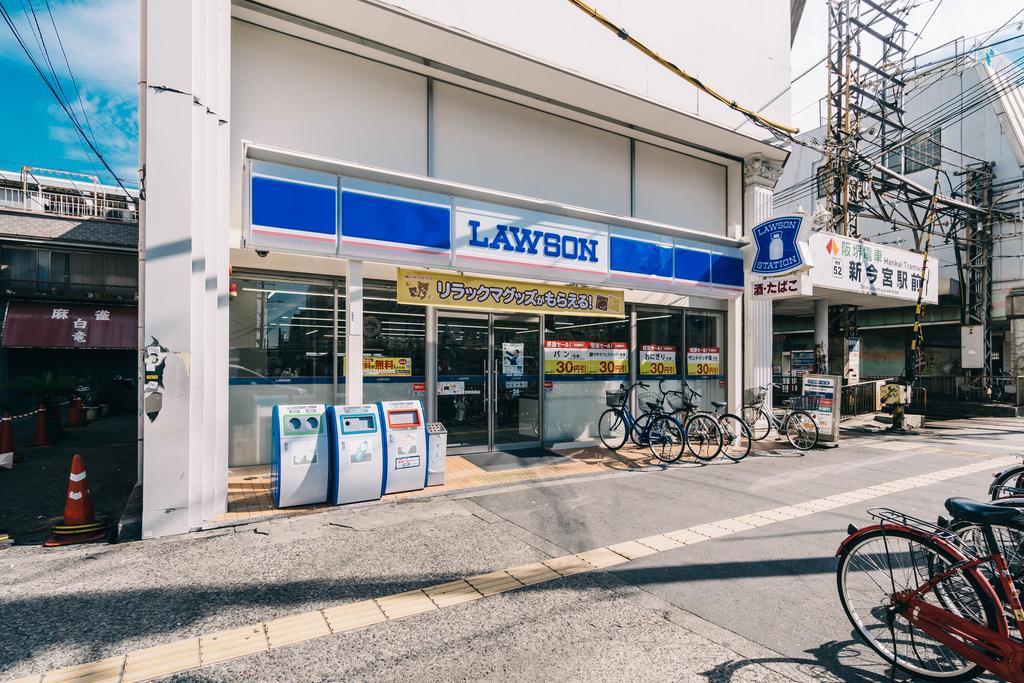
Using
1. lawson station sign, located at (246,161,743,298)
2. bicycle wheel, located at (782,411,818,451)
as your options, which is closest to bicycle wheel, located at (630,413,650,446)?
lawson station sign, located at (246,161,743,298)

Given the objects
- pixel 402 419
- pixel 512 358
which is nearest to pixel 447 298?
pixel 402 419

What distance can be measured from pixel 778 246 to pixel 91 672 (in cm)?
1091

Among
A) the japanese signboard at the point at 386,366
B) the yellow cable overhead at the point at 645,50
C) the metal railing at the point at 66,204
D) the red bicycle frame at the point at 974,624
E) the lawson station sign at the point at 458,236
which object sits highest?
the metal railing at the point at 66,204

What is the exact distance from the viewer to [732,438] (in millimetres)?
9539

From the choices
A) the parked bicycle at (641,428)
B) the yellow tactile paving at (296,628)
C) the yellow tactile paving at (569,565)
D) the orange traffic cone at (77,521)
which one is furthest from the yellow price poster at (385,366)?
the yellow tactile paving at (296,628)

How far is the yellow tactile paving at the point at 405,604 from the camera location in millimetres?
3678

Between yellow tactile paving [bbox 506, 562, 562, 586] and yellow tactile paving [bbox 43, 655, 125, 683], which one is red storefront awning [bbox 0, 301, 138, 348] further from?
yellow tactile paving [bbox 506, 562, 562, 586]

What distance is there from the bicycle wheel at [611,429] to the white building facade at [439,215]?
34 centimetres

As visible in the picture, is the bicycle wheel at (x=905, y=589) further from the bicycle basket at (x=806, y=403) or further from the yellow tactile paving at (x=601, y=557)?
the bicycle basket at (x=806, y=403)

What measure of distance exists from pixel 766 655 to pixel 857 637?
72 cm

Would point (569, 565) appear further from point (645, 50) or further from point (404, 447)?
point (645, 50)

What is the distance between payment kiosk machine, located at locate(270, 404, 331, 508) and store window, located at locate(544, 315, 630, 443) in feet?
15.6

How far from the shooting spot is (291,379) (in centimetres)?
809

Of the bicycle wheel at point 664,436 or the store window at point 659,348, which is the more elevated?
the store window at point 659,348
